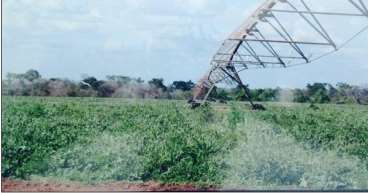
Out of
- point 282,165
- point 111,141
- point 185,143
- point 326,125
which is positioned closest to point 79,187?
→ point 111,141

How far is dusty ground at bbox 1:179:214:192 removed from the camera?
518 cm

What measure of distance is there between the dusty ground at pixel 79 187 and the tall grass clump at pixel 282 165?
12.2 inches

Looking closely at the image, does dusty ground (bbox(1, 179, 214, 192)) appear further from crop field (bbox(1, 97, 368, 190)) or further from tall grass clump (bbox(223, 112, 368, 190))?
tall grass clump (bbox(223, 112, 368, 190))

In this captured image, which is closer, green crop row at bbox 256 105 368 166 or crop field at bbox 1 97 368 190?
crop field at bbox 1 97 368 190

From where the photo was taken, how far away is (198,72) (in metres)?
5.32

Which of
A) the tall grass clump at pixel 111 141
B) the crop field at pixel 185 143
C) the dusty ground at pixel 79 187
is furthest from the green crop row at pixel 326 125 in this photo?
the dusty ground at pixel 79 187

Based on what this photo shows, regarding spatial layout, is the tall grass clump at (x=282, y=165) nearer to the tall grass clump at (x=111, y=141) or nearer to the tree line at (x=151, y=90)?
the tall grass clump at (x=111, y=141)

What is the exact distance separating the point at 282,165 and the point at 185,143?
2.42 ft

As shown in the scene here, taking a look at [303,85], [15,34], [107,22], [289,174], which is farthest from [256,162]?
[15,34]

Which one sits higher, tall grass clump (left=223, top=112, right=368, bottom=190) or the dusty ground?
tall grass clump (left=223, top=112, right=368, bottom=190)

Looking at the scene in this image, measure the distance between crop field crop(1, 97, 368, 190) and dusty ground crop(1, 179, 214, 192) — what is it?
1.4 inches

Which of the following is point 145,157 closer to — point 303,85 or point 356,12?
point 303,85

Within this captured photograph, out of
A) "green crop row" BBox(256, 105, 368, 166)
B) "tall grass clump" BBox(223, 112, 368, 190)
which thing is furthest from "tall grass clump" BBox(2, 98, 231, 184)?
"green crop row" BBox(256, 105, 368, 166)

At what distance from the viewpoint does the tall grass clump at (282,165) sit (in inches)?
219
